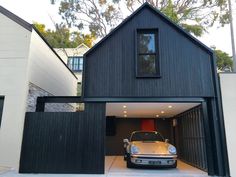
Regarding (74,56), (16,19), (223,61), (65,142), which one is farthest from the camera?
(74,56)

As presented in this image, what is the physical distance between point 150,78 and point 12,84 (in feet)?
16.6

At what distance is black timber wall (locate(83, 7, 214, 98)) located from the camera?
778 centimetres

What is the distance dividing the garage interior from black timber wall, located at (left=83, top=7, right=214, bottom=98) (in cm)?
71

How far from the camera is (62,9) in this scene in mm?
18047

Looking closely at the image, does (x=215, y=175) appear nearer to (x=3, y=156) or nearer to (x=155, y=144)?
(x=155, y=144)

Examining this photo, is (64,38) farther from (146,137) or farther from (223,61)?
(223,61)

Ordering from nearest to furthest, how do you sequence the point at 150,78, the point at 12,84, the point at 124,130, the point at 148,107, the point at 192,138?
the point at 150,78, the point at 12,84, the point at 148,107, the point at 192,138, the point at 124,130

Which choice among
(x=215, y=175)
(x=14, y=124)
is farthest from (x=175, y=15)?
(x=14, y=124)

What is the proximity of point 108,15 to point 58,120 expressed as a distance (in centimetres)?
1279

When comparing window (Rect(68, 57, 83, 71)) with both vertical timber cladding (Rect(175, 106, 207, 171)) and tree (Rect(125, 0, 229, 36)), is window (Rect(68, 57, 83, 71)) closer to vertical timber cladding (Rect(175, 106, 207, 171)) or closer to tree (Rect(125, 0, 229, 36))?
tree (Rect(125, 0, 229, 36))

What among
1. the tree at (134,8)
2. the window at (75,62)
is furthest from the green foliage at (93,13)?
the window at (75,62)

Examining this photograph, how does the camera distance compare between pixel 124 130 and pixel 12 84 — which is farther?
pixel 124 130

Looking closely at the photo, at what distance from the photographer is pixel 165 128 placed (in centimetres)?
1355

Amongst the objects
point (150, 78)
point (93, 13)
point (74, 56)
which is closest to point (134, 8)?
point (93, 13)
